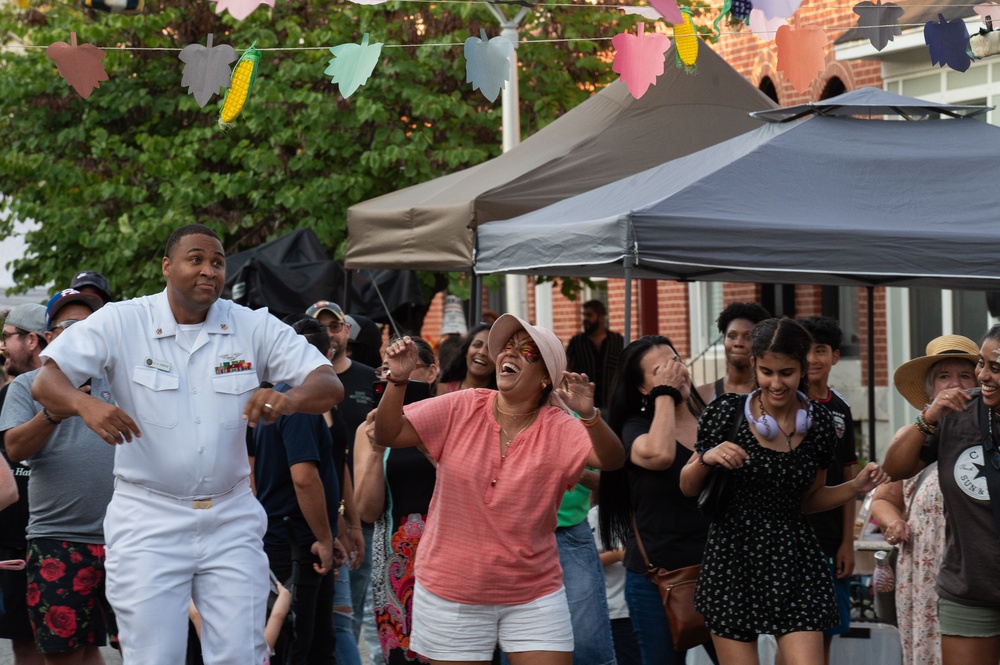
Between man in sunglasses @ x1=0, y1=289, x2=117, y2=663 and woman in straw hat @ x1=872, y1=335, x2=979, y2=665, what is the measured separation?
11.1 feet

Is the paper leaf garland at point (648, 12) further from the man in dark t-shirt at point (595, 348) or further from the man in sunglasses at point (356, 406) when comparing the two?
the man in dark t-shirt at point (595, 348)

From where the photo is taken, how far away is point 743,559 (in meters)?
5.77

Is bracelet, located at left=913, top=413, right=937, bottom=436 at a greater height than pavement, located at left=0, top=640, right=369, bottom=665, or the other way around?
bracelet, located at left=913, top=413, right=937, bottom=436

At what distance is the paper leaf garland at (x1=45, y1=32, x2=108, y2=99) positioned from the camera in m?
7.02

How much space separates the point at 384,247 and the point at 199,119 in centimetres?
718

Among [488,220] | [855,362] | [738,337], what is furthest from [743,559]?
[855,362]

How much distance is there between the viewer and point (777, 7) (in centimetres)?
700

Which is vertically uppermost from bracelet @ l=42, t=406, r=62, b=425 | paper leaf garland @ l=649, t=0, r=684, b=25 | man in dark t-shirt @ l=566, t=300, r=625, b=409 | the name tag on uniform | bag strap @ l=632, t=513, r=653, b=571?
paper leaf garland @ l=649, t=0, r=684, b=25

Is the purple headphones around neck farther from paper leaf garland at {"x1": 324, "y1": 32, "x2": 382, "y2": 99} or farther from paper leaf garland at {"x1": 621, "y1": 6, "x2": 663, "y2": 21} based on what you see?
paper leaf garland at {"x1": 324, "y1": 32, "x2": 382, "y2": 99}

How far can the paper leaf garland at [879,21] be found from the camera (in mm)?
7251

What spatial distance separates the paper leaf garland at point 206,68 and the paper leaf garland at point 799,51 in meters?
2.74

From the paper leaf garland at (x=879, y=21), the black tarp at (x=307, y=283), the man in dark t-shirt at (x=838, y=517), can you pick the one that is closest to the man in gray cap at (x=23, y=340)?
the man in dark t-shirt at (x=838, y=517)

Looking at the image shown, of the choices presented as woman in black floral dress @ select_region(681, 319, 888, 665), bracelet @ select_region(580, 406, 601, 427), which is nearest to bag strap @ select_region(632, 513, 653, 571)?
woman in black floral dress @ select_region(681, 319, 888, 665)

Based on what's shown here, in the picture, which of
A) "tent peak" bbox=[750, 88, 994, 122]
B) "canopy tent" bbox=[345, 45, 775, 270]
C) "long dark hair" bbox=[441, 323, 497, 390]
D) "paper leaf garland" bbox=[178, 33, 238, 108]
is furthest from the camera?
"canopy tent" bbox=[345, 45, 775, 270]
